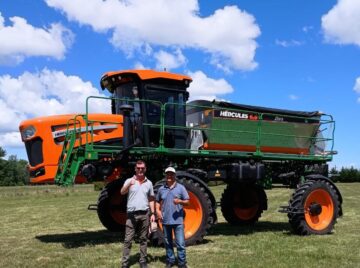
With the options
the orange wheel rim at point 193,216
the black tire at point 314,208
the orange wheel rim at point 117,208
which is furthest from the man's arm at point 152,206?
the black tire at point 314,208

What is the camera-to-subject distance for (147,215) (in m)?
8.49

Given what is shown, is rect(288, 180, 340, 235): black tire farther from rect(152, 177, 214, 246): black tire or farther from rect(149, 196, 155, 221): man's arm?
rect(149, 196, 155, 221): man's arm

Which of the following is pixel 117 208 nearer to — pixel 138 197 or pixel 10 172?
pixel 138 197

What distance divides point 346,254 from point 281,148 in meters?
3.95

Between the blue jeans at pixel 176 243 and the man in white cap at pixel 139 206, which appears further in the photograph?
the man in white cap at pixel 139 206

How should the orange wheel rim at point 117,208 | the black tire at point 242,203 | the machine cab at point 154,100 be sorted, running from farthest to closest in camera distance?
1. the black tire at point 242,203
2. the orange wheel rim at point 117,208
3. the machine cab at point 154,100

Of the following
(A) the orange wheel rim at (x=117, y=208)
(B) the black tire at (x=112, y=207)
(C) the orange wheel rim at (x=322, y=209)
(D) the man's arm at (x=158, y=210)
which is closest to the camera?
(D) the man's arm at (x=158, y=210)

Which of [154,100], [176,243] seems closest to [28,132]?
[154,100]

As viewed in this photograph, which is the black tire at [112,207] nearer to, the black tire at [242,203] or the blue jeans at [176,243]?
the black tire at [242,203]

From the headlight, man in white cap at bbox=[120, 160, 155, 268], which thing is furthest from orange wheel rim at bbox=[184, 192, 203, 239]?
the headlight

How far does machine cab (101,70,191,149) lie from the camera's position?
11.1 metres

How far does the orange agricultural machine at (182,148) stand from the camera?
34.4ft

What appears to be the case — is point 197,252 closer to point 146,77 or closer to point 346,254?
point 346,254

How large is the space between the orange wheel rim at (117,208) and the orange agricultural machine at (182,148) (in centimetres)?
2
